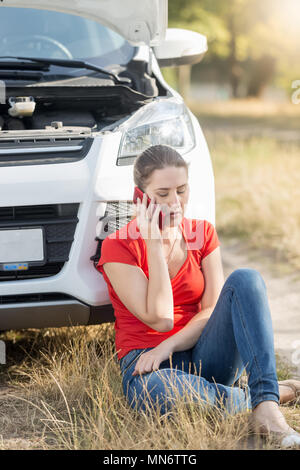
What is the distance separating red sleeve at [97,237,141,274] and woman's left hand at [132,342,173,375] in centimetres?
34

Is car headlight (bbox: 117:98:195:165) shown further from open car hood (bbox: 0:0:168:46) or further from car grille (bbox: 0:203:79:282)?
open car hood (bbox: 0:0:168:46)

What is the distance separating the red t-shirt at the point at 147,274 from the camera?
2.66m

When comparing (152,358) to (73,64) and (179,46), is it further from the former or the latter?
(179,46)

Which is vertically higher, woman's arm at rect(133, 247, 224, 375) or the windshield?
the windshield

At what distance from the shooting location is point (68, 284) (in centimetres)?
281

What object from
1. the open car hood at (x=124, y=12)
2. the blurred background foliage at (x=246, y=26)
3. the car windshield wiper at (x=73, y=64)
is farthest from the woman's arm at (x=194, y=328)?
the blurred background foliage at (x=246, y=26)

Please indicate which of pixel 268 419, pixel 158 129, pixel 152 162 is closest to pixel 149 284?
pixel 152 162

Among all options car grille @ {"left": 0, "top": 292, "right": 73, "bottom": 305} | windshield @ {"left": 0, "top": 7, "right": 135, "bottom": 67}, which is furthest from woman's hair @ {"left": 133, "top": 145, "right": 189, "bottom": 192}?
windshield @ {"left": 0, "top": 7, "right": 135, "bottom": 67}

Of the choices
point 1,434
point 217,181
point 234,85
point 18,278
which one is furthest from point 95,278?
point 234,85

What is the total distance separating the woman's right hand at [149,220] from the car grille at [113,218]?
22cm

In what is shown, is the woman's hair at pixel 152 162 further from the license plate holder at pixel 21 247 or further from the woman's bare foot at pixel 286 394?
the woman's bare foot at pixel 286 394

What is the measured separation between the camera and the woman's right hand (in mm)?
2596

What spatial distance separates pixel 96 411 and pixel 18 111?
1.57 metres

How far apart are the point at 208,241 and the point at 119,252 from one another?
0.40 meters
